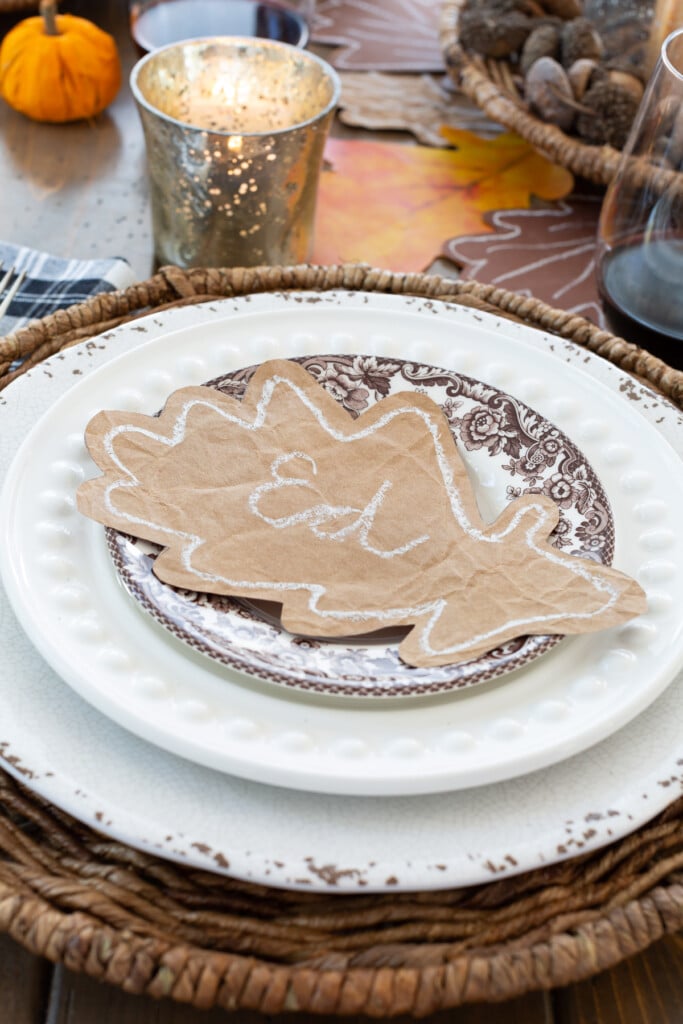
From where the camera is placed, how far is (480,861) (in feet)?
1.24

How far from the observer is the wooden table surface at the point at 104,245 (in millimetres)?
421

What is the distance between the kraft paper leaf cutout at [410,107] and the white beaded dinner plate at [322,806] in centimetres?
78

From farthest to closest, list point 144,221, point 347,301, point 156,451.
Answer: point 144,221 < point 347,301 < point 156,451

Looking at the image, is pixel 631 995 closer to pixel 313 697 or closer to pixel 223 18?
pixel 313 697

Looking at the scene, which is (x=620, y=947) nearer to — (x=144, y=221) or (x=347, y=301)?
(x=347, y=301)

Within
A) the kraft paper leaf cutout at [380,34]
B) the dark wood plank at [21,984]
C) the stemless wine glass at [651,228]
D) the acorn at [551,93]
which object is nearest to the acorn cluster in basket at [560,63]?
the acorn at [551,93]

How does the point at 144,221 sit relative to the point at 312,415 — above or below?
below

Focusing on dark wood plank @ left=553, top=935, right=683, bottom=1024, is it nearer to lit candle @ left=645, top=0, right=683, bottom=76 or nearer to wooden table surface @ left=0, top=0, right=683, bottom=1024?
wooden table surface @ left=0, top=0, right=683, bottom=1024

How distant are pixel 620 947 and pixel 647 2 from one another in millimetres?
915

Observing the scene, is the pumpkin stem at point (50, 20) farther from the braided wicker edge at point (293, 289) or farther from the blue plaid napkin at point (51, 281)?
the braided wicker edge at point (293, 289)

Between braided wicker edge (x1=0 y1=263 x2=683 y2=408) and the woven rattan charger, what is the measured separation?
0.90ft

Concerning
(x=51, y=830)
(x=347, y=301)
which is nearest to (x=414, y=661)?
(x=51, y=830)

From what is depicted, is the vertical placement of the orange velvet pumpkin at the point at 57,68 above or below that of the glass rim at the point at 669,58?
below

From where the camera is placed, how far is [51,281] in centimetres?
75
